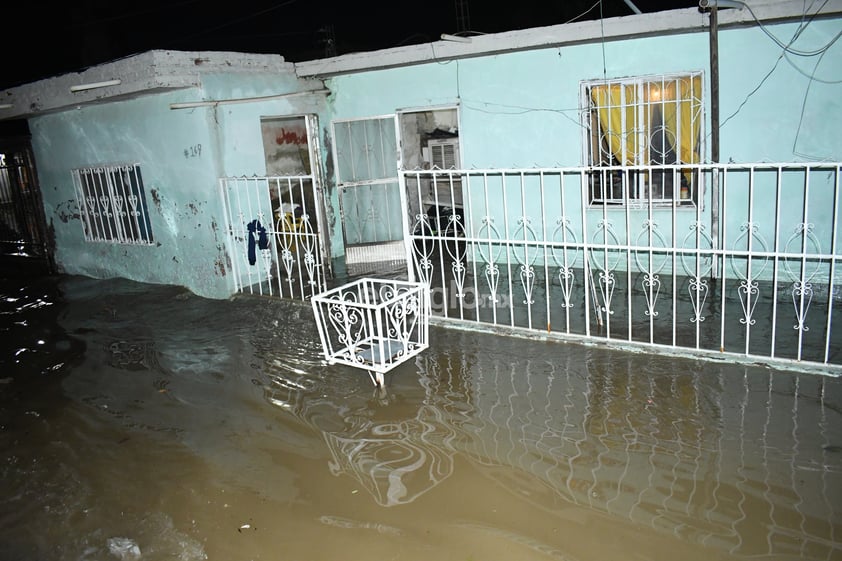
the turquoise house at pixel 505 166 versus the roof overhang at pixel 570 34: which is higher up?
the roof overhang at pixel 570 34

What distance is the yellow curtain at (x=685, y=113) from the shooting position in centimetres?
745

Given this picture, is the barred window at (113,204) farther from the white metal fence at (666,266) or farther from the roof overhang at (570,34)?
the white metal fence at (666,266)

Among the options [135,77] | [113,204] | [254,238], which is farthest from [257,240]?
[113,204]

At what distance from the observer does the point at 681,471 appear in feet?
12.7

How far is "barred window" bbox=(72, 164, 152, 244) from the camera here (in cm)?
990

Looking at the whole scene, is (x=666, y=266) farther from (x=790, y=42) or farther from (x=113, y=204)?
(x=113, y=204)

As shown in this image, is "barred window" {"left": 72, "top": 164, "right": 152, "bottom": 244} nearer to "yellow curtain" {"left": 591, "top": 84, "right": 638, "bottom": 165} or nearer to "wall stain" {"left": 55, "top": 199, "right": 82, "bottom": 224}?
"wall stain" {"left": 55, "top": 199, "right": 82, "bottom": 224}

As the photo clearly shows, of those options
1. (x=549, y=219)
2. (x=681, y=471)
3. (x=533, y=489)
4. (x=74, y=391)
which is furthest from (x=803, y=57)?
(x=74, y=391)

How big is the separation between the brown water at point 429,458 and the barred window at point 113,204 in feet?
12.8

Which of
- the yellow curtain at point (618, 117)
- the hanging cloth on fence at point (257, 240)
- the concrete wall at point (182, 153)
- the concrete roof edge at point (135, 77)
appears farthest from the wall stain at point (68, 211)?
the yellow curtain at point (618, 117)

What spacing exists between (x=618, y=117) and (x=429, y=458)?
5.55 meters

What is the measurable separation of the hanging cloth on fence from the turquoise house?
3 cm

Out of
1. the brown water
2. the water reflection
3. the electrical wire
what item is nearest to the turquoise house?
the electrical wire

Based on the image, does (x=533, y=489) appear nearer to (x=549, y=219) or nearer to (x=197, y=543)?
(x=197, y=543)
